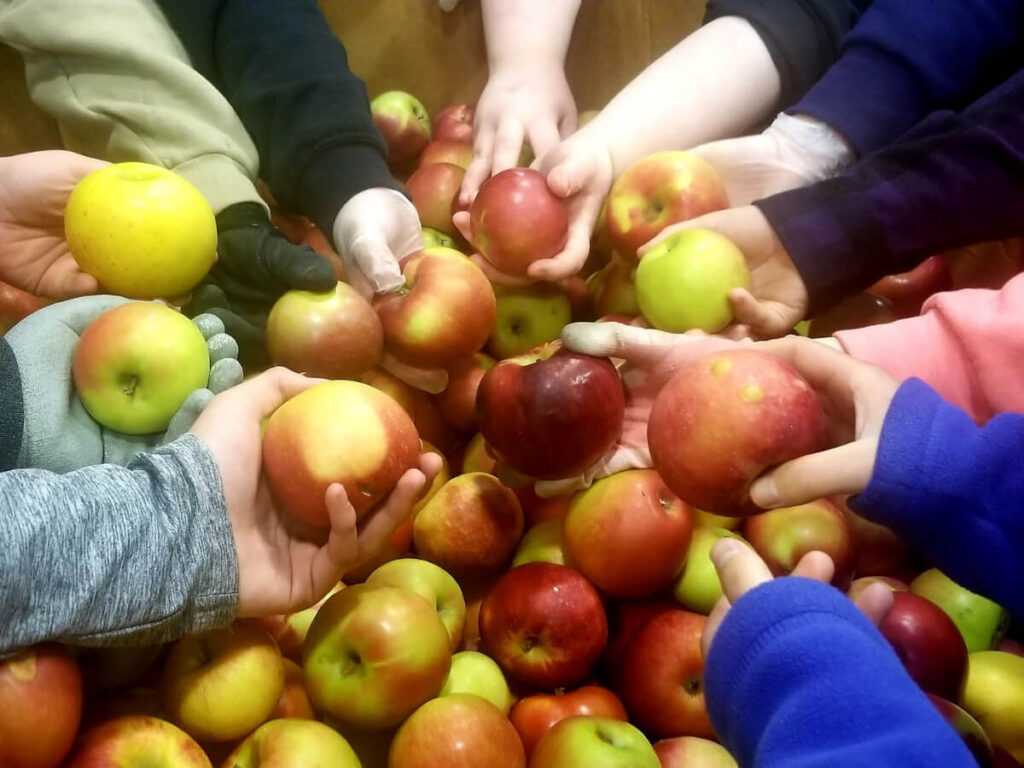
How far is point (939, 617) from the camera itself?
0.80 metres

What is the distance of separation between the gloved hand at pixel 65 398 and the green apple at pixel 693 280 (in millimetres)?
474

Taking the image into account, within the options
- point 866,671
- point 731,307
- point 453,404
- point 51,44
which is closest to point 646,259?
point 731,307

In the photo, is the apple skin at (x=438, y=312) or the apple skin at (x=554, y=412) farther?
the apple skin at (x=438, y=312)

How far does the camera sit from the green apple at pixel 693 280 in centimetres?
95

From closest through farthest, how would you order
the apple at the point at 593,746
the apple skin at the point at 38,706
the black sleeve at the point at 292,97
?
1. the apple skin at the point at 38,706
2. the apple at the point at 593,746
3. the black sleeve at the point at 292,97

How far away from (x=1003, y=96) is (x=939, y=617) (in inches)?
24.2

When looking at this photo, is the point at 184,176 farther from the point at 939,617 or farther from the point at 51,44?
the point at 939,617

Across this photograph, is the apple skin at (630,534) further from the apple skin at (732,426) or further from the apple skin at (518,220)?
the apple skin at (518,220)

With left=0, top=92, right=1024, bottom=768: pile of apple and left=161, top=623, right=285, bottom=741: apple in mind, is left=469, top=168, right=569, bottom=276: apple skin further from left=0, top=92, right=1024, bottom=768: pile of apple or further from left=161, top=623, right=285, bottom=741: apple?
left=161, top=623, right=285, bottom=741: apple

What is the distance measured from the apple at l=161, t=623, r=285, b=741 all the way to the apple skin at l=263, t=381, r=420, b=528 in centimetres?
13

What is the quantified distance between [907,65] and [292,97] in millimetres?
844

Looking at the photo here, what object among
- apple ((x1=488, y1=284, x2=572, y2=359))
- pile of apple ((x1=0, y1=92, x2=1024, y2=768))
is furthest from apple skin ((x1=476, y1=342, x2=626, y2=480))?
apple ((x1=488, y1=284, x2=572, y2=359))

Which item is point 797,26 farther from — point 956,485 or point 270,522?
point 270,522

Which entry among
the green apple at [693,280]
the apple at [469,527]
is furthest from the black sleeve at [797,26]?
the apple at [469,527]
